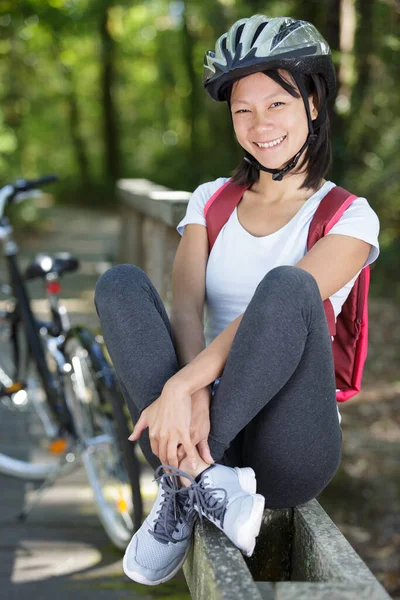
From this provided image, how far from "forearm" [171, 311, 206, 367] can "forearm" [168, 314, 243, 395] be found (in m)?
0.16

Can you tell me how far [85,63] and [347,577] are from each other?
29061 mm

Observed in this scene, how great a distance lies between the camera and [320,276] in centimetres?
225

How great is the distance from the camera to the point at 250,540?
1.98 metres

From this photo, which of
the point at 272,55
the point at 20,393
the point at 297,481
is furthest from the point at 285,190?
the point at 20,393

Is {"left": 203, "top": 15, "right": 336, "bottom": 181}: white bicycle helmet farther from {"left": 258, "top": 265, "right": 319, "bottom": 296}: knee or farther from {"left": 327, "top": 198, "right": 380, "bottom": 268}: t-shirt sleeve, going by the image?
{"left": 258, "top": 265, "right": 319, "bottom": 296}: knee

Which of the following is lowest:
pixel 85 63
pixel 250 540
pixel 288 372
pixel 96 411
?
pixel 85 63

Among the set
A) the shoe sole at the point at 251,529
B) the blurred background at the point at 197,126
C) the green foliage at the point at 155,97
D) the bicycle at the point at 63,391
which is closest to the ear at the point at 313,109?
the shoe sole at the point at 251,529

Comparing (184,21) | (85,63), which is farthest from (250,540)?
(85,63)

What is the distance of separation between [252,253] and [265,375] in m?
0.55

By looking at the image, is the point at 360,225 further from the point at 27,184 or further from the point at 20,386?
the point at 20,386

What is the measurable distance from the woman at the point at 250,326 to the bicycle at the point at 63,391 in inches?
33.7

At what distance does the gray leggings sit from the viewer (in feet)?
6.55

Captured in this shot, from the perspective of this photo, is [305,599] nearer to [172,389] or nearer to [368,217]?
[172,389]

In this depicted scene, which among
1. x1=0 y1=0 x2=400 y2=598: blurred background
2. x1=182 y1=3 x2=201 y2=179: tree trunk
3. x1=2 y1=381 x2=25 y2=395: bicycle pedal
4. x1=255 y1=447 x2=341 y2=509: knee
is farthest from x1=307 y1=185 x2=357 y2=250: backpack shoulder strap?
x1=182 y1=3 x2=201 y2=179: tree trunk
